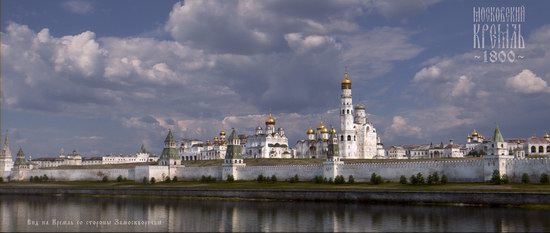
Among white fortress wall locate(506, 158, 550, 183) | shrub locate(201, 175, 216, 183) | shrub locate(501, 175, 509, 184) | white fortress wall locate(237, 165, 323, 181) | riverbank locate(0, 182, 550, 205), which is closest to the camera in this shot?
riverbank locate(0, 182, 550, 205)

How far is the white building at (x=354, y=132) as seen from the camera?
3959 inches

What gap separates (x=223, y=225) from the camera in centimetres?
3416

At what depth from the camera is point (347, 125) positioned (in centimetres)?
10156

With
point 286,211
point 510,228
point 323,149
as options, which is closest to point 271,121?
point 323,149

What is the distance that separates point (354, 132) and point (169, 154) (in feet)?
104

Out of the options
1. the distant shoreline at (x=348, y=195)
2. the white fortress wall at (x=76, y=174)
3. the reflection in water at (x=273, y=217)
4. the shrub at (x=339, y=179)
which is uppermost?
the white fortress wall at (x=76, y=174)

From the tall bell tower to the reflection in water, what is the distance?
5345 centimetres

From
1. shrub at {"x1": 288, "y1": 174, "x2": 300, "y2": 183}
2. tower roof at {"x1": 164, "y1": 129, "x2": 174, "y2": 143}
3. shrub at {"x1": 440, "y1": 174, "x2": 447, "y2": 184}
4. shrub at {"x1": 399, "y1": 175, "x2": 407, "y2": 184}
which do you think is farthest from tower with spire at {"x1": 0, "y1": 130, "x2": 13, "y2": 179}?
shrub at {"x1": 440, "y1": 174, "x2": 447, "y2": 184}

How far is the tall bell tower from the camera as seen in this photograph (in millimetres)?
100312

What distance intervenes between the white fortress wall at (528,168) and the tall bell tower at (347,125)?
1854 inches

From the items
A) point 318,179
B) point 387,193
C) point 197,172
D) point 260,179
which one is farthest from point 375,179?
point 197,172

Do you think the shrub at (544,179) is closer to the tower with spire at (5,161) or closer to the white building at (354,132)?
the white building at (354,132)

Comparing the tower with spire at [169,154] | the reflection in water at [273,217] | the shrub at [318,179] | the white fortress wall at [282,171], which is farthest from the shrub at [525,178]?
the tower with spire at [169,154]

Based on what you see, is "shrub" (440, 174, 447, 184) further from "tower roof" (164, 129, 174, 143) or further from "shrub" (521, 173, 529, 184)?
"tower roof" (164, 129, 174, 143)
